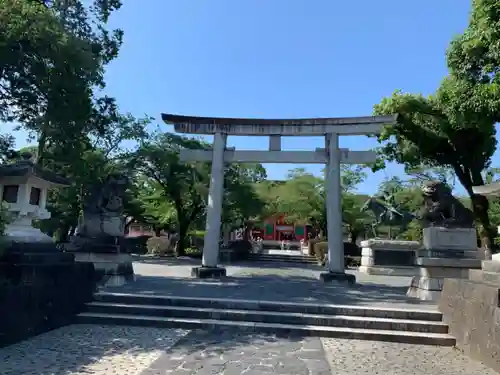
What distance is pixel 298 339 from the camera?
21.3 feet

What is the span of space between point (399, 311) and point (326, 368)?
2.82m

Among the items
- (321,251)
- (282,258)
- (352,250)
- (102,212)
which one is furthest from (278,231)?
(102,212)

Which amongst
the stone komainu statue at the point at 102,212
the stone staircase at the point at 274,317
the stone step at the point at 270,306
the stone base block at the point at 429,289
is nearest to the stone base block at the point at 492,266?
the stone staircase at the point at 274,317

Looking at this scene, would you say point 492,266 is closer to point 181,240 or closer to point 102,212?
point 102,212

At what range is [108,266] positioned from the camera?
10.3m

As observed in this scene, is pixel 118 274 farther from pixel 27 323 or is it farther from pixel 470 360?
pixel 470 360

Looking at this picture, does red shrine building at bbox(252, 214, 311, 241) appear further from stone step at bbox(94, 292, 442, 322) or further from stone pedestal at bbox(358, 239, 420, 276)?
stone step at bbox(94, 292, 442, 322)

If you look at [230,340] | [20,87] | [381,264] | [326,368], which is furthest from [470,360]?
[381,264]

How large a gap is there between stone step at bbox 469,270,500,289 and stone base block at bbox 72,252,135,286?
26.7ft

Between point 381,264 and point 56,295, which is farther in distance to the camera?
point 381,264

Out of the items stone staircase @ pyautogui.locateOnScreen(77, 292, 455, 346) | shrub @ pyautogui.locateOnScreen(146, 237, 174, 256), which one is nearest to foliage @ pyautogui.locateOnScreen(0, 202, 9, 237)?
stone staircase @ pyautogui.locateOnScreen(77, 292, 455, 346)

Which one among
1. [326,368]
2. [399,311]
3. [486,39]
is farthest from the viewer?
[486,39]

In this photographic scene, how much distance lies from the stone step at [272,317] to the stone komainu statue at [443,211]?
11.5 feet

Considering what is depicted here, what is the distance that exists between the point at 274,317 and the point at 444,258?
4891mm
